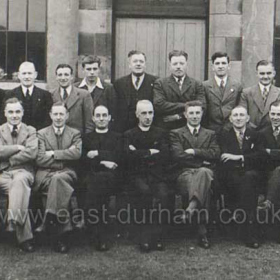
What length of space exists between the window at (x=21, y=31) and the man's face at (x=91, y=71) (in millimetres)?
1765

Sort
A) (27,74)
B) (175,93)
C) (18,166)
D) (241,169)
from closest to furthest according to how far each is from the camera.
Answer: (18,166)
(241,169)
(27,74)
(175,93)

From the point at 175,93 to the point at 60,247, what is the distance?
223cm

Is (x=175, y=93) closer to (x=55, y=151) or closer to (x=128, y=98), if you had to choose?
(x=128, y=98)

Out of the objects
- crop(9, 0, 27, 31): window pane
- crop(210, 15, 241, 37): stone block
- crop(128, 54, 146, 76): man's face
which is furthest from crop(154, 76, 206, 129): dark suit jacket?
crop(9, 0, 27, 31): window pane

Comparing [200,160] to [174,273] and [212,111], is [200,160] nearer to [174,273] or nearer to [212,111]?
[212,111]

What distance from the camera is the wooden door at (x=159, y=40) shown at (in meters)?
8.70

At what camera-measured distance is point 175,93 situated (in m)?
7.02

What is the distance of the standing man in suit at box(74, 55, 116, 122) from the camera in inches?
274

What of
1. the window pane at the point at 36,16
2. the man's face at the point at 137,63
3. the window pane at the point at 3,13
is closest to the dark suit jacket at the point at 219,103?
the man's face at the point at 137,63

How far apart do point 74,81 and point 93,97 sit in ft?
4.52

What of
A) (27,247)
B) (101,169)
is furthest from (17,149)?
(27,247)

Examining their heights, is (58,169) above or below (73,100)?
below

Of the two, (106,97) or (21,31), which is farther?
(21,31)

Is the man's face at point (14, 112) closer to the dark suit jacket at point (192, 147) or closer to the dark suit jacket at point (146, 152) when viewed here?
the dark suit jacket at point (146, 152)
